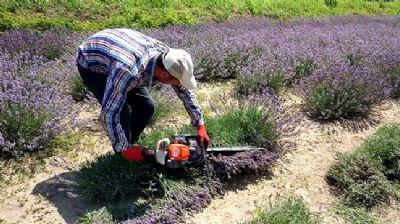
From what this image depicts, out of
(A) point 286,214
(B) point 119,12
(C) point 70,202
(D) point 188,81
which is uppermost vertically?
(D) point 188,81

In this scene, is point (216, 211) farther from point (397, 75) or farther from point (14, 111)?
point (397, 75)

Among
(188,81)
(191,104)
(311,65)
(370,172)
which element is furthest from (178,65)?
(311,65)

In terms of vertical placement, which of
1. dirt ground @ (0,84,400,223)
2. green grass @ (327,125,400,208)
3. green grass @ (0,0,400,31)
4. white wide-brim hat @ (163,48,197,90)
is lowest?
green grass @ (0,0,400,31)

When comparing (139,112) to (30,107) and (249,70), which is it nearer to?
(30,107)

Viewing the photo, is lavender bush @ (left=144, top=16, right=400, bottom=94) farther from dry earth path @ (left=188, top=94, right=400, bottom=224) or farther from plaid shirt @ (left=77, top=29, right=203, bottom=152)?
plaid shirt @ (left=77, top=29, right=203, bottom=152)

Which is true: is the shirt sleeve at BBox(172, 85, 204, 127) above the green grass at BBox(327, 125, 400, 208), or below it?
above

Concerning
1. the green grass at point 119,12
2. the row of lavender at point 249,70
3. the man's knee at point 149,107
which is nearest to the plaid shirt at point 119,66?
the man's knee at point 149,107

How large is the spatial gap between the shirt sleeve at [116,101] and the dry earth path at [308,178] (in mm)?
764

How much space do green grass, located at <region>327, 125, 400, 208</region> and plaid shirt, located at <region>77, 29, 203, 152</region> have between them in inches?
48.5

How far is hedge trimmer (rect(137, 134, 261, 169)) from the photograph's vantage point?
2.72 m

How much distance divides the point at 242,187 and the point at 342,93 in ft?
5.26

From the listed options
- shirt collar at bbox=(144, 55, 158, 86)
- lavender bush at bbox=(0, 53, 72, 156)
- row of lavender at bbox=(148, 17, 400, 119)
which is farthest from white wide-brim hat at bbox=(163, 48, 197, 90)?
row of lavender at bbox=(148, 17, 400, 119)

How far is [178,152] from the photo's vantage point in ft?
9.04

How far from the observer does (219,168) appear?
3223 millimetres
